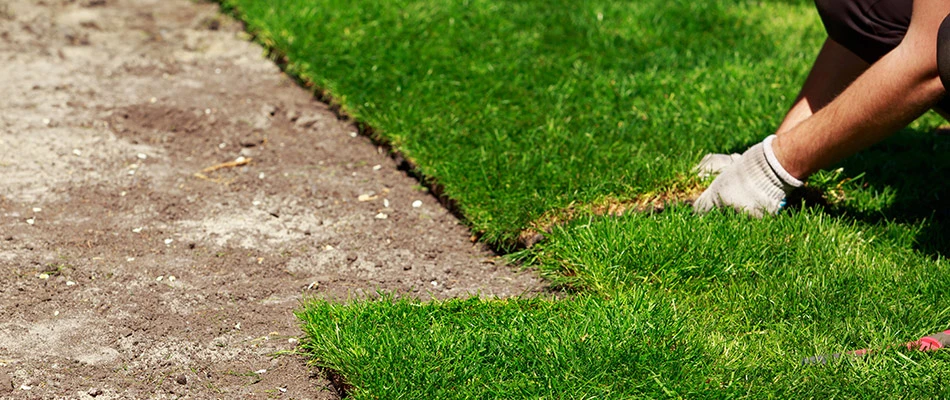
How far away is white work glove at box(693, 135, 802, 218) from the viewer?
11.2ft

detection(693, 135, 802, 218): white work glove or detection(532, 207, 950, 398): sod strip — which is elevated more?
detection(693, 135, 802, 218): white work glove

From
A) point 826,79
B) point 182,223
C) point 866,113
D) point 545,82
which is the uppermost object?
point 866,113

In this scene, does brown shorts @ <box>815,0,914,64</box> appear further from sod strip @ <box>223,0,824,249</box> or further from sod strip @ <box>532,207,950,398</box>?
sod strip @ <box>223,0,824,249</box>

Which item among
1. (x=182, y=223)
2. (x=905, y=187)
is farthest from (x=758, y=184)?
(x=182, y=223)

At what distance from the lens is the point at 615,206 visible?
143 inches

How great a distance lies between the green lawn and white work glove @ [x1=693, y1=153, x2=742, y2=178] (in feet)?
0.15

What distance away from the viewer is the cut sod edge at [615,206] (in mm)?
3527

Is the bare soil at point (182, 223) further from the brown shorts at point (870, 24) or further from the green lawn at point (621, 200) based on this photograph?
the brown shorts at point (870, 24)

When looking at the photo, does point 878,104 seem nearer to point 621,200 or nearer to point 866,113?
point 866,113

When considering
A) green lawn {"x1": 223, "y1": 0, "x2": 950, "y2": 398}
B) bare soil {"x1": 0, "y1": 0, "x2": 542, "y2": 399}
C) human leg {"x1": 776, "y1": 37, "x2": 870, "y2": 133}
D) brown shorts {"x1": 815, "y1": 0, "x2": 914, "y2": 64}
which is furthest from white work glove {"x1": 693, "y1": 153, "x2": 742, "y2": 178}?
bare soil {"x1": 0, "y1": 0, "x2": 542, "y2": 399}

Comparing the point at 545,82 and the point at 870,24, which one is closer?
the point at 870,24

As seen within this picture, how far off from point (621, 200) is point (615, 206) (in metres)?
0.04

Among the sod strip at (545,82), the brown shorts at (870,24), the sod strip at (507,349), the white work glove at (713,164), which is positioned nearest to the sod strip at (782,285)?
the sod strip at (507,349)

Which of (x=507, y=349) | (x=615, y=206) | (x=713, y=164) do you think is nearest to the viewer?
(x=507, y=349)
